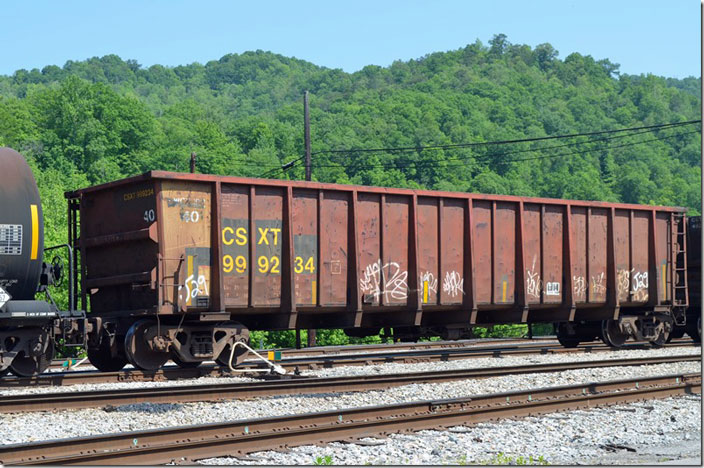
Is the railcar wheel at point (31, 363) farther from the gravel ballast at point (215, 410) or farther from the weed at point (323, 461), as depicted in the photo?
the weed at point (323, 461)

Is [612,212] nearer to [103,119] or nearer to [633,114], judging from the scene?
[103,119]

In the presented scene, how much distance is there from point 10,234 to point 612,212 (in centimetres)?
1442

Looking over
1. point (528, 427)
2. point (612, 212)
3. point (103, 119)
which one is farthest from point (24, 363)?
point (103, 119)

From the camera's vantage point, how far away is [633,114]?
172750mm

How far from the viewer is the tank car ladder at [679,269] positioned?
76.5 feet

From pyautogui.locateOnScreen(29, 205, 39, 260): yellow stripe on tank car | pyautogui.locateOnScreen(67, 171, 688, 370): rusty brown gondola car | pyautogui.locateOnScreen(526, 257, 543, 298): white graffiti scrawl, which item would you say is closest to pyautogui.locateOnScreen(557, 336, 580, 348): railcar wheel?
pyautogui.locateOnScreen(67, 171, 688, 370): rusty brown gondola car

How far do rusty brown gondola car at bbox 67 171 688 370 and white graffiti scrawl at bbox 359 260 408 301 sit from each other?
0.03 metres

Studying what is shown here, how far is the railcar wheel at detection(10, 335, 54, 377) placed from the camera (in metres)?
13.8

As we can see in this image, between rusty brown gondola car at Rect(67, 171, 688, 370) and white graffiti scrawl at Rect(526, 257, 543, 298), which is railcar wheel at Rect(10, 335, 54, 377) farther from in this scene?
white graffiti scrawl at Rect(526, 257, 543, 298)

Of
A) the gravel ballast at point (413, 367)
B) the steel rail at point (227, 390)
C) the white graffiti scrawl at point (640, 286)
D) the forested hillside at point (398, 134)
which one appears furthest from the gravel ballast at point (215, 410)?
the forested hillside at point (398, 134)

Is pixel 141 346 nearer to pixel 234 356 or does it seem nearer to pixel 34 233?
pixel 234 356

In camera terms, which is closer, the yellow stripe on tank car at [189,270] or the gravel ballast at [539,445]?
the gravel ballast at [539,445]

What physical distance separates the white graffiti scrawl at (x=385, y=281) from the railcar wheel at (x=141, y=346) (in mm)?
4247

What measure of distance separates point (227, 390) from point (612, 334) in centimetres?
1284
